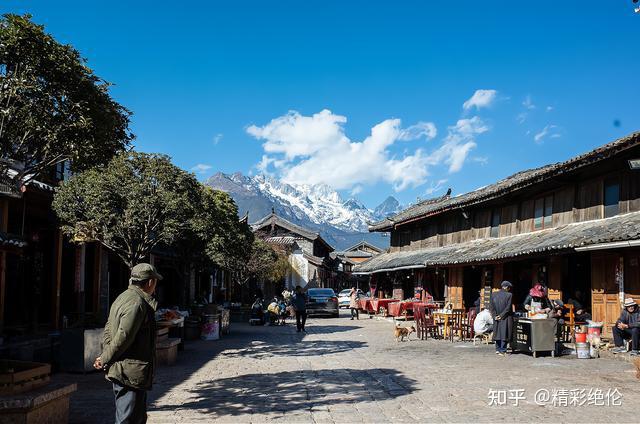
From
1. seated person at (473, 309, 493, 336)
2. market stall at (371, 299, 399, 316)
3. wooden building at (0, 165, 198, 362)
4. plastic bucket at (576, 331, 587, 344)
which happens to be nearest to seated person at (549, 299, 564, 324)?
plastic bucket at (576, 331, 587, 344)

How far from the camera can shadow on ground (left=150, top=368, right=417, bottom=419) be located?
7.21m

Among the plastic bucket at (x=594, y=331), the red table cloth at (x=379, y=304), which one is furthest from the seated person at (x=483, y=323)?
the red table cloth at (x=379, y=304)

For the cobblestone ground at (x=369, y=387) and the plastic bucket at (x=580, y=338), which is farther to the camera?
the plastic bucket at (x=580, y=338)

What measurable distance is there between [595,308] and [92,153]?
1253 centimetres

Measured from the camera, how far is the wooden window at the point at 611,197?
1438cm

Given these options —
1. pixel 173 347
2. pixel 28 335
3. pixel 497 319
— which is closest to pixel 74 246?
pixel 28 335

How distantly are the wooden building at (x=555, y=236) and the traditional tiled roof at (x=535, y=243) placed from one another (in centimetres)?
4

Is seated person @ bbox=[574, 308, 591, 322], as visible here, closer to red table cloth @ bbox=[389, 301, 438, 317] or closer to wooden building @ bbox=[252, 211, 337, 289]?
red table cloth @ bbox=[389, 301, 438, 317]

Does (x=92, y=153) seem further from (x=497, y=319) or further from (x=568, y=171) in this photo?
(x=568, y=171)

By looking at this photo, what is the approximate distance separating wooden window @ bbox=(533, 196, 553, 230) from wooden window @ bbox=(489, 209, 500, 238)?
9.06ft

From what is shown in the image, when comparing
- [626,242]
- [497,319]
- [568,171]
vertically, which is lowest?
[497,319]

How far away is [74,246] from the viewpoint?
1580 cm

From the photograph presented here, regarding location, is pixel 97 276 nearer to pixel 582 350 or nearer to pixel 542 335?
pixel 542 335

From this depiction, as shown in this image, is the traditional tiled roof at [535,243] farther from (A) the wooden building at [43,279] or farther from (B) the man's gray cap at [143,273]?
(A) the wooden building at [43,279]
